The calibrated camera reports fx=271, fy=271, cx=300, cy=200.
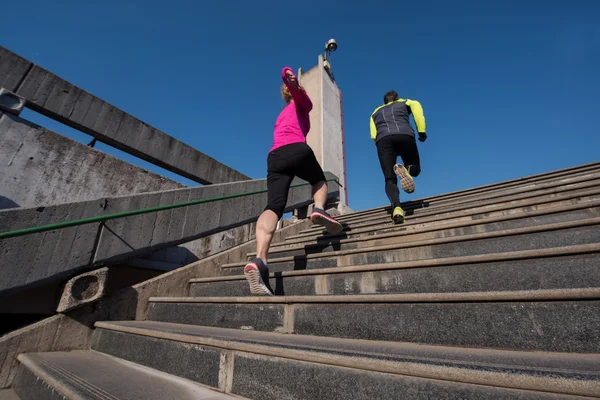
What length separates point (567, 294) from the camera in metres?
1.05

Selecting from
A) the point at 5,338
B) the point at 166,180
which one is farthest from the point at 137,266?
the point at 5,338

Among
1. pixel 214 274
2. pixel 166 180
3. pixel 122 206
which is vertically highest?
pixel 166 180

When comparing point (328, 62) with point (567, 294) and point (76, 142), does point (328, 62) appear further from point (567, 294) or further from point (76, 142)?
point (567, 294)

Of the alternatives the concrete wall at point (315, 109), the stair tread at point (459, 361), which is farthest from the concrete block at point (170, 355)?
the concrete wall at point (315, 109)

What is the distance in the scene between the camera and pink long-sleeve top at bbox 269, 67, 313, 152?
251cm

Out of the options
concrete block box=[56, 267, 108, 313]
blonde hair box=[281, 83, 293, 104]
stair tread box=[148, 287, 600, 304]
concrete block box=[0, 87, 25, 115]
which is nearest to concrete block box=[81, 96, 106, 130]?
concrete block box=[0, 87, 25, 115]

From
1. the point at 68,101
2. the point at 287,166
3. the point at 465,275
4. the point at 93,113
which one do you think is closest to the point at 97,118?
the point at 93,113

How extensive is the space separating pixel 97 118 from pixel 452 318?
17.6 feet

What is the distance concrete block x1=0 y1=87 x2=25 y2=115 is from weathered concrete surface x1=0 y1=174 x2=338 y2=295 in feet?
6.20

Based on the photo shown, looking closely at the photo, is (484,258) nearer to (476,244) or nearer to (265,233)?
(476,244)

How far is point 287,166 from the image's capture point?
245 centimetres

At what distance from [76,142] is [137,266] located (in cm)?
200

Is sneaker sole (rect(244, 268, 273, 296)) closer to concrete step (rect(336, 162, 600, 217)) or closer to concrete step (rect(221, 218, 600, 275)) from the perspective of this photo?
concrete step (rect(221, 218, 600, 275))

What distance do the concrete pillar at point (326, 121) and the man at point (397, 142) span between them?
4.45m
